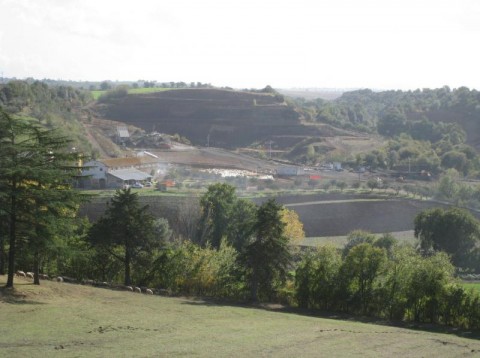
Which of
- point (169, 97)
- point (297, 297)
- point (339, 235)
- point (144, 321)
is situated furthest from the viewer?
point (169, 97)

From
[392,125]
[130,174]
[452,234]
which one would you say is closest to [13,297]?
[452,234]

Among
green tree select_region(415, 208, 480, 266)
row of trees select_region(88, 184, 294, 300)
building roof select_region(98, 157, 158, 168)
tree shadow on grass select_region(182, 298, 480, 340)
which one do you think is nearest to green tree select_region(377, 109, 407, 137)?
building roof select_region(98, 157, 158, 168)

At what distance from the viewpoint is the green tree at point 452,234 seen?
3906cm

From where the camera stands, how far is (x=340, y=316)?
2211cm

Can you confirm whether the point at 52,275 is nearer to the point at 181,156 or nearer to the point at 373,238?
the point at 373,238

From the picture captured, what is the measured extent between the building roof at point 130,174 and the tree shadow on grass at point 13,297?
37220 mm

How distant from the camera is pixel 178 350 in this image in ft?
46.0

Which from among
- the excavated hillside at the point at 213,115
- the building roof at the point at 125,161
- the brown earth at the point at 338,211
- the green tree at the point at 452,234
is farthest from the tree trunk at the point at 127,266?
the excavated hillside at the point at 213,115

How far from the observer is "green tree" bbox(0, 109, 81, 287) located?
18.3 metres

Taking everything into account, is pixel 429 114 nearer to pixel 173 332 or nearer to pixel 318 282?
pixel 318 282

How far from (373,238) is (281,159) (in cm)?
4587

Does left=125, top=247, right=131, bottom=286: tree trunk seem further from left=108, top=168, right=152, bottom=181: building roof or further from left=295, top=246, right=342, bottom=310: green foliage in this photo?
left=108, top=168, right=152, bottom=181: building roof

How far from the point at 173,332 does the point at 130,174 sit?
43.3m

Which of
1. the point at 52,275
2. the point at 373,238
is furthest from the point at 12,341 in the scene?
the point at 373,238
